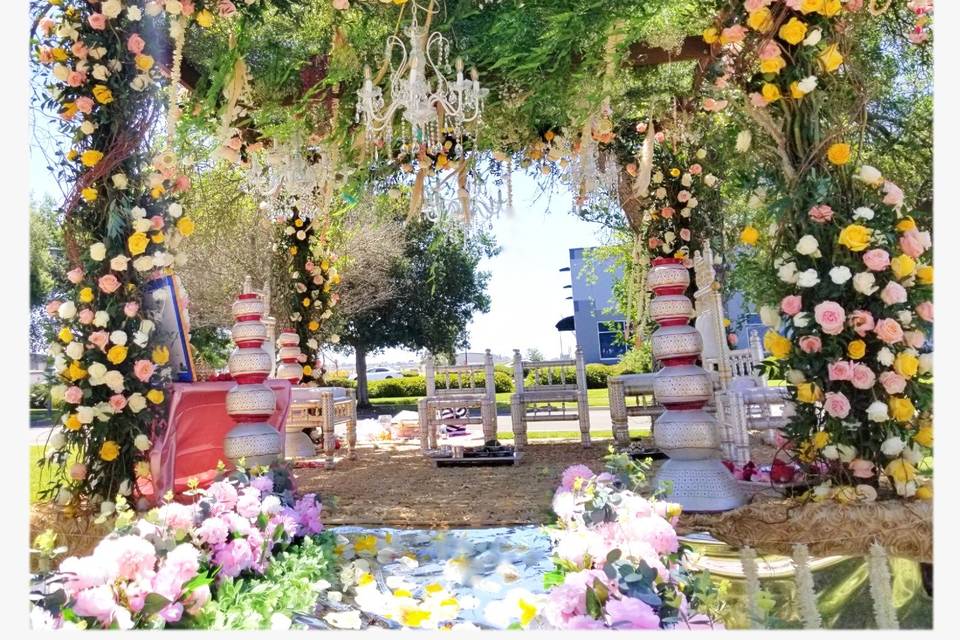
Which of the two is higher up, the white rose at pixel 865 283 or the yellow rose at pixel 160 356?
the white rose at pixel 865 283

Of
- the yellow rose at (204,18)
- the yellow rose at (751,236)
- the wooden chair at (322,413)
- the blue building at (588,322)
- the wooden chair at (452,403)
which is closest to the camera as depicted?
the yellow rose at (751,236)

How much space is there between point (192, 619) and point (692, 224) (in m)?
4.69

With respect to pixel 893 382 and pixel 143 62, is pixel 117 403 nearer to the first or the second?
pixel 143 62

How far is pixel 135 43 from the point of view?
2506mm

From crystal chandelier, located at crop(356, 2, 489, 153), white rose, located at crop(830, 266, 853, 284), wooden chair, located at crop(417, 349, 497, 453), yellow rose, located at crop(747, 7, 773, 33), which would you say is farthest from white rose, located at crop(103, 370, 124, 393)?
yellow rose, located at crop(747, 7, 773, 33)

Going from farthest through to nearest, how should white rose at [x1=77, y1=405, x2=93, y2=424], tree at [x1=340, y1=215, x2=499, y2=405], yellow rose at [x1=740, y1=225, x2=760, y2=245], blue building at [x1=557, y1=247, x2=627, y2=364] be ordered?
blue building at [x1=557, y1=247, x2=627, y2=364] < tree at [x1=340, y1=215, x2=499, y2=405] < white rose at [x1=77, y1=405, x2=93, y2=424] < yellow rose at [x1=740, y1=225, x2=760, y2=245]

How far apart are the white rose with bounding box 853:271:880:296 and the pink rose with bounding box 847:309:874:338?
0.23ft

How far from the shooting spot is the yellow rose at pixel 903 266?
186 cm

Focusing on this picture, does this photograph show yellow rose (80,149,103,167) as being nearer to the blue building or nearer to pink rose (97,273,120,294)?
pink rose (97,273,120,294)

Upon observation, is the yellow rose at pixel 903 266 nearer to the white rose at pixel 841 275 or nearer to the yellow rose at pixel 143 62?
the white rose at pixel 841 275

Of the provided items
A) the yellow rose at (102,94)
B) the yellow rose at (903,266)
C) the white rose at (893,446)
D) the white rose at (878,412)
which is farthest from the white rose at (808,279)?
the yellow rose at (102,94)

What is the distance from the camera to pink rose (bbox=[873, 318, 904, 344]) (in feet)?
6.03

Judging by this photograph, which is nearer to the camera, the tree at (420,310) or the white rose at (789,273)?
the white rose at (789,273)

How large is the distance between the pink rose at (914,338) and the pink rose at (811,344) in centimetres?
26
